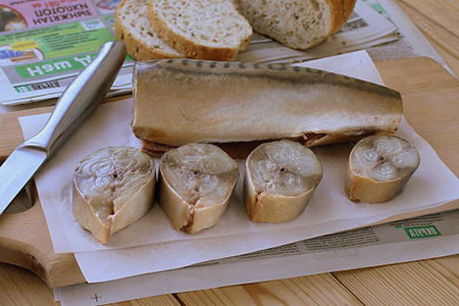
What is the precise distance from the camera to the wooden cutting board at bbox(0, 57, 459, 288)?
40.5 inches

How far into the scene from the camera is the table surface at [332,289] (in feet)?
3.42

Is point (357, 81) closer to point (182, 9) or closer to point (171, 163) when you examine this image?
point (171, 163)

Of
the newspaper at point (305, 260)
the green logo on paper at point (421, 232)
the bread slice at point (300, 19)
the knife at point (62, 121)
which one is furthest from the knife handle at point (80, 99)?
the green logo on paper at point (421, 232)

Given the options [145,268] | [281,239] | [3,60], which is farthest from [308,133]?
[3,60]

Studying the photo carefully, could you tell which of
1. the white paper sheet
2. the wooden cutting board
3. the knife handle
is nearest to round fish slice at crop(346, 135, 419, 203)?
the white paper sheet

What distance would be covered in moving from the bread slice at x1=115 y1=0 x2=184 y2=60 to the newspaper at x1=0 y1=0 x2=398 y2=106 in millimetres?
→ 45

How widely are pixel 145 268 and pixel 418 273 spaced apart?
428mm

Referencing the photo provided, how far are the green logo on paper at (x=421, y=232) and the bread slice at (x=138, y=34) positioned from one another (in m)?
0.66

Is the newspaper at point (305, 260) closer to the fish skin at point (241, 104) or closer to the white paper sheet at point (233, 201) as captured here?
the white paper sheet at point (233, 201)

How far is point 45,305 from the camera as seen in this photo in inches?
40.5

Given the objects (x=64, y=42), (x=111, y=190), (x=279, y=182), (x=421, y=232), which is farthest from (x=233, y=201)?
(x=64, y=42)

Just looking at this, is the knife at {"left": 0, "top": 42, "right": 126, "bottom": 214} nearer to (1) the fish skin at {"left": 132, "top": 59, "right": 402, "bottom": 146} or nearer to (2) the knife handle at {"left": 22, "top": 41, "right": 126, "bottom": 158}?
(2) the knife handle at {"left": 22, "top": 41, "right": 126, "bottom": 158}

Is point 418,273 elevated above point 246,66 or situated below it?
below

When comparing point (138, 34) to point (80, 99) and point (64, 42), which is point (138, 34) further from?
point (80, 99)
